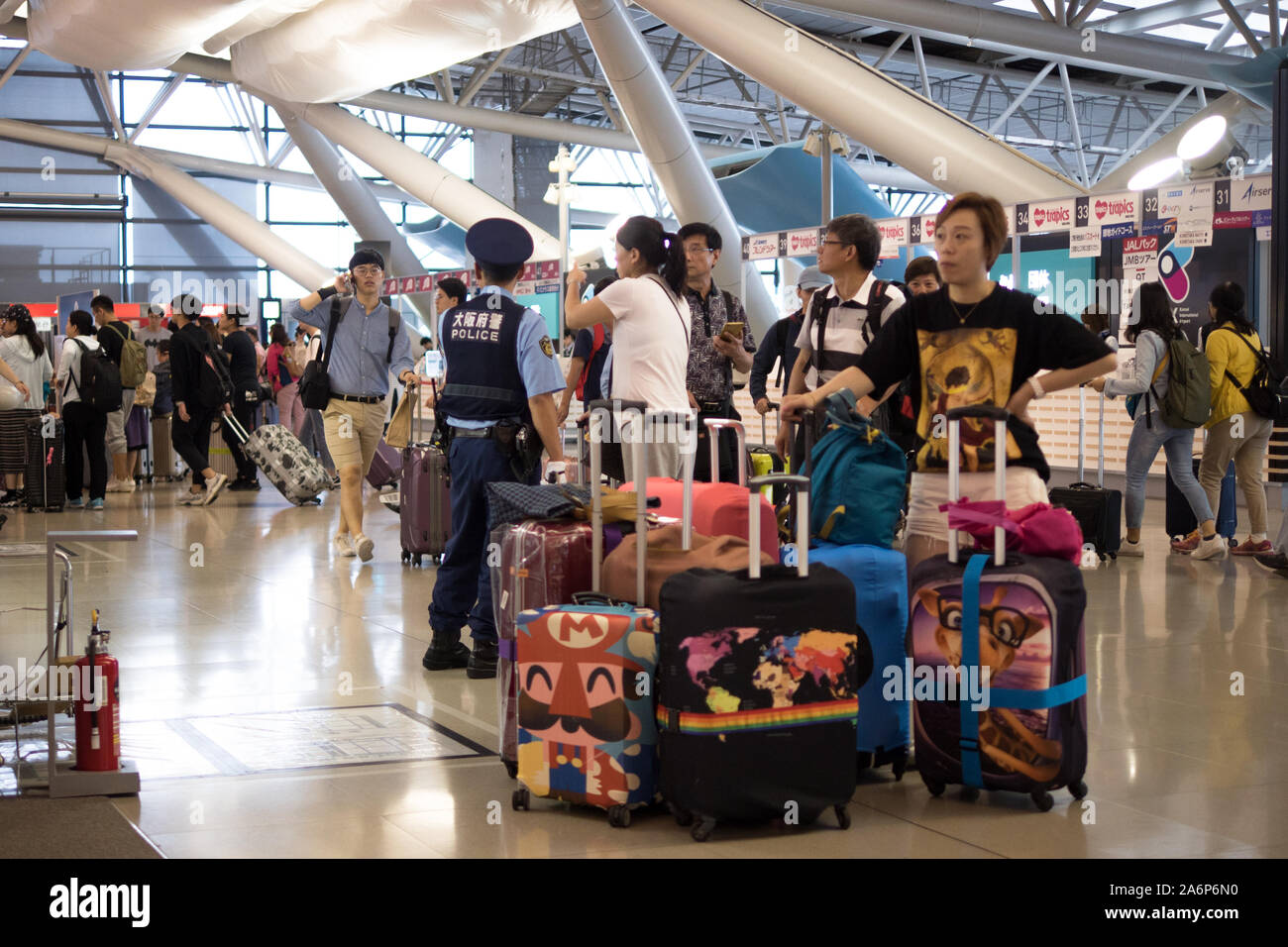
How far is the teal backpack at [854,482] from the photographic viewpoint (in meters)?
4.11

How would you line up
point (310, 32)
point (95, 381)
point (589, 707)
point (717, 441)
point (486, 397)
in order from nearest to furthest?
1. point (589, 707)
2. point (717, 441)
3. point (486, 397)
4. point (95, 381)
5. point (310, 32)

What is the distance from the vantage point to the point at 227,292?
33.7 meters

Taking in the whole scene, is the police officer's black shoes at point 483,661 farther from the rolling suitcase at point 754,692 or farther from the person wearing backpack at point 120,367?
the person wearing backpack at point 120,367

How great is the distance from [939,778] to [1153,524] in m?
8.14

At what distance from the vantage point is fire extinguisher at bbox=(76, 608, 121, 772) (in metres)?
3.99

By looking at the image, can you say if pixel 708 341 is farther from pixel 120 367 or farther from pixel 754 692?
pixel 120 367

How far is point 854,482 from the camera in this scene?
4.11 metres

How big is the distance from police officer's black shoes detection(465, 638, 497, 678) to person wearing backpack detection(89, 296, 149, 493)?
357 inches

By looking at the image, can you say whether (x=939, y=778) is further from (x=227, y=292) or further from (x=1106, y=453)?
(x=227, y=292)

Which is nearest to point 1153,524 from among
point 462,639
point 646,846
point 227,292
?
point 462,639

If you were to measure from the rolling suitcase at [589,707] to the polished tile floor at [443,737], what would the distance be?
0.31 feet

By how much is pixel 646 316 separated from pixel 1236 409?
524cm

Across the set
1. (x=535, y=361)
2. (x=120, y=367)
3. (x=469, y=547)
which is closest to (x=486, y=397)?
(x=535, y=361)
